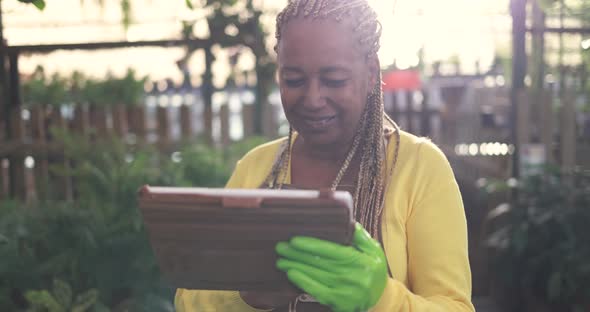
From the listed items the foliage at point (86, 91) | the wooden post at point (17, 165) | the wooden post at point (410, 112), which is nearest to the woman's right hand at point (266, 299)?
the wooden post at point (17, 165)

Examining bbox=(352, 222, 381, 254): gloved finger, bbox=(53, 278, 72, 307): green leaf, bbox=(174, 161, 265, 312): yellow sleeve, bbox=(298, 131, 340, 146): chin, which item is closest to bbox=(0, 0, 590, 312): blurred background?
bbox=(53, 278, 72, 307): green leaf

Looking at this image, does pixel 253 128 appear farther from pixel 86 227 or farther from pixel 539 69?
pixel 86 227

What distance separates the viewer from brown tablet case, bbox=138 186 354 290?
122 cm

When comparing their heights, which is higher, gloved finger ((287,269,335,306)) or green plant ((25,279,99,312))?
gloved finger ((287,269,335,306))

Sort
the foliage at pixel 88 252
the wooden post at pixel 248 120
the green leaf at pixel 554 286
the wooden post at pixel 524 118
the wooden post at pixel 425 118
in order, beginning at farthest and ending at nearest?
1. the wooden post at pixel 425 118
2. the wooden post at pixel 248 120
3. the wooden post at pixel 524 118
4. the green leaf at pixel 554 286
5. the foliage at pixel 88 252

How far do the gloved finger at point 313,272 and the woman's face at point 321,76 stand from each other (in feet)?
1.18

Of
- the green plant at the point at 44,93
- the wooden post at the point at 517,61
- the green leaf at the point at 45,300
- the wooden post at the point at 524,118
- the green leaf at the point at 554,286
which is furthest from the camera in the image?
the green plant at the point at 44,93

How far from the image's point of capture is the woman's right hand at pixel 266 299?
4.78 feet

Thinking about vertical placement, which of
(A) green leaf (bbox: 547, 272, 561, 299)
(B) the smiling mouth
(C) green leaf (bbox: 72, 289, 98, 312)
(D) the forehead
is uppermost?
(D) the forehead

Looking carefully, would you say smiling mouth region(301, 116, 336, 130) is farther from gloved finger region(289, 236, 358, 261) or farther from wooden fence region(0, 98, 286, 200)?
wooden fence region(0, 98, 286, 200)

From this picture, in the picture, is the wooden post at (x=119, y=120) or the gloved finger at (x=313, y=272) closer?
the gloved finger at (x=313, y=272)

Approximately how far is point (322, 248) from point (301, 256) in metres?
0.04

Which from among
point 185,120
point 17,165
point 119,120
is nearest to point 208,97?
point 185,120

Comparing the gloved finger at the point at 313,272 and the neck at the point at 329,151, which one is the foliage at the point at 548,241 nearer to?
the neck at the point at 329,151
